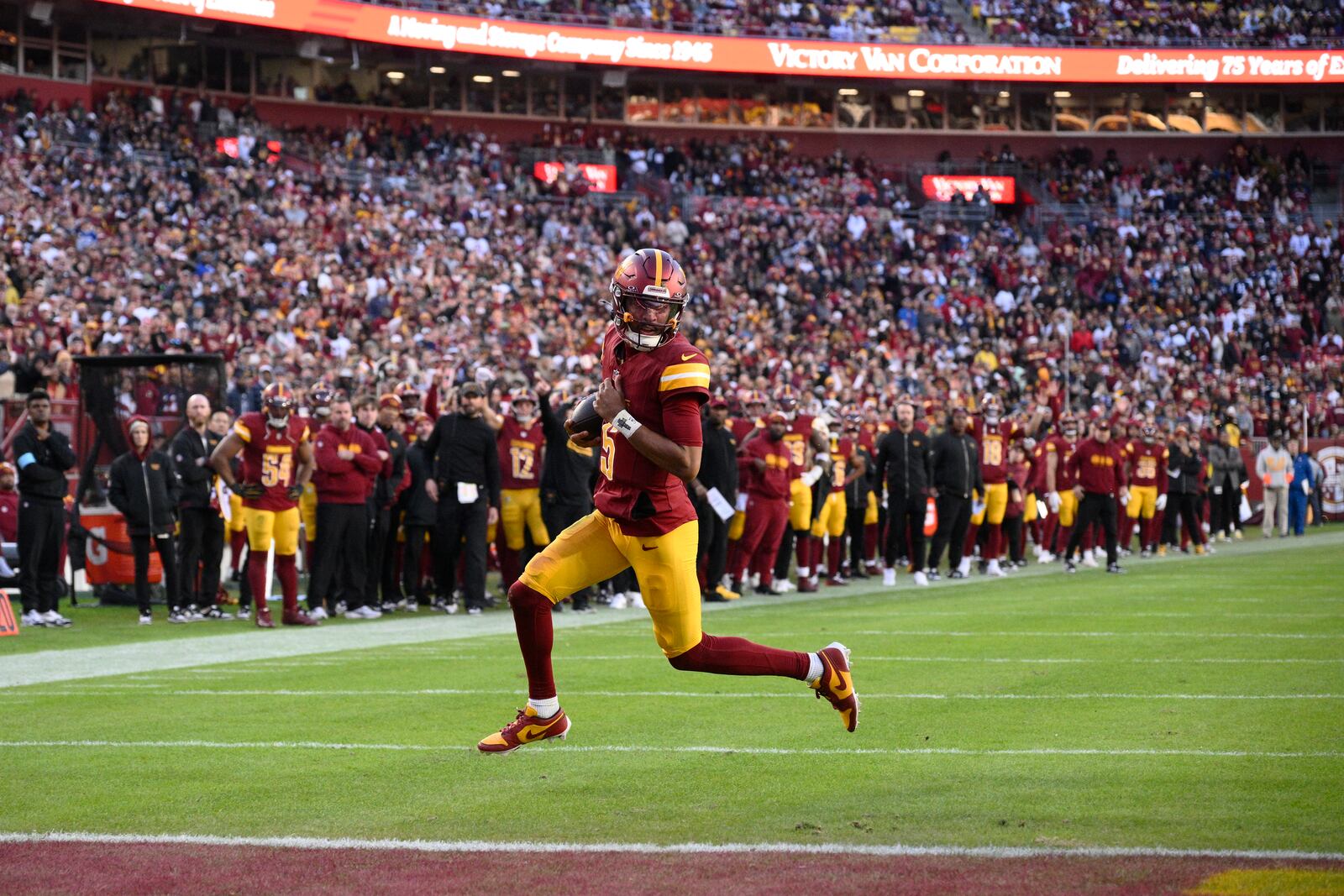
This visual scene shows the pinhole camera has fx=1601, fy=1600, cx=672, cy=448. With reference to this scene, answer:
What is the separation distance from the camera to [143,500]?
46.6 feet

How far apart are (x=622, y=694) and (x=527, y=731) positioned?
7.69 ft

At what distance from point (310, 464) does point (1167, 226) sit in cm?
3179

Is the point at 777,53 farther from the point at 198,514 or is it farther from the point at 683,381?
the point at 683,381

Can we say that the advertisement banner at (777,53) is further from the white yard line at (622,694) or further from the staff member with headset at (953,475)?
the white yard line at (622,694)

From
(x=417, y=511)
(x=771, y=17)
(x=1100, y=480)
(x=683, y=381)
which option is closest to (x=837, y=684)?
(x=683, y=381)

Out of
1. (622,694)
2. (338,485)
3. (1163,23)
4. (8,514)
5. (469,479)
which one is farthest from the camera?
(1163,23)

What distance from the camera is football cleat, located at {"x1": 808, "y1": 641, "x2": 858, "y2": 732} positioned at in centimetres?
673

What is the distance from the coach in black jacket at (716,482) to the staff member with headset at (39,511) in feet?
19.8

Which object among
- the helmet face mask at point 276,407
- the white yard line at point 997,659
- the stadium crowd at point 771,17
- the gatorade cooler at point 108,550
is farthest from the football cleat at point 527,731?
the stadium crowd at point 771,17

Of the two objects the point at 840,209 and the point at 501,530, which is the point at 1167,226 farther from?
the point at 501,530

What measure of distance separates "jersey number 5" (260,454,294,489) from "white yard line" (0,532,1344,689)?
128 centimetres

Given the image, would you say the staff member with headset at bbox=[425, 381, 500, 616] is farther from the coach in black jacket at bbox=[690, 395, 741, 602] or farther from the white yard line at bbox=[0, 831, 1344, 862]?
the white yard line at bbox=[0, 831, 1344, 862]

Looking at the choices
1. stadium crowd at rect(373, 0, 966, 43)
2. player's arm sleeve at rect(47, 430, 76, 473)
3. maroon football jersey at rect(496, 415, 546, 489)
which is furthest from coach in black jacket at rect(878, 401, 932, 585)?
stadium crowd at rect(373, 0, 966, 43)

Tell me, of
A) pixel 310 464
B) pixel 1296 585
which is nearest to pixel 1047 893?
pixel 310 464
